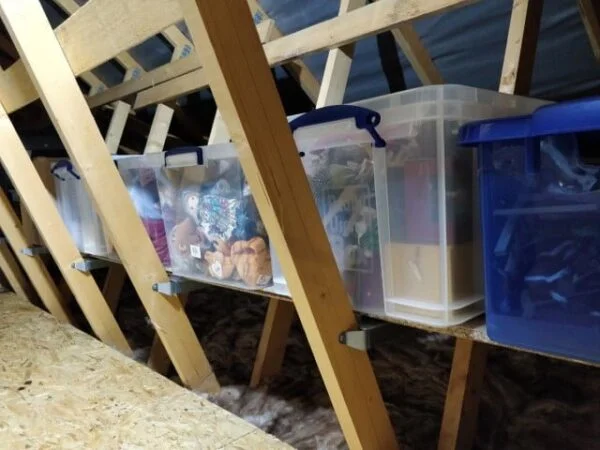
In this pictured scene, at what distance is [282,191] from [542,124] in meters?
0.42

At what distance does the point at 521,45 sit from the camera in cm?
126

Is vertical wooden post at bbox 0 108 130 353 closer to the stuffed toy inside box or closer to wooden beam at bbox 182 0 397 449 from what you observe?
the stuffed toy inside box

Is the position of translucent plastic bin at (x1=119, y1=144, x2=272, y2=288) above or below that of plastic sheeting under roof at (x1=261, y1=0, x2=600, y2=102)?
below

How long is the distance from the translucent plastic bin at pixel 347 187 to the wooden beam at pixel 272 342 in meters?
1.00

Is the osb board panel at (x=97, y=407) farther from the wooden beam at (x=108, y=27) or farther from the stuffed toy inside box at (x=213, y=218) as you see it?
the wooden beam at (x=108, y=27)

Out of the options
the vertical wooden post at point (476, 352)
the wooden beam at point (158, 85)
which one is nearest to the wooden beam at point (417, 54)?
the vertical wooden post at point (476, 352)

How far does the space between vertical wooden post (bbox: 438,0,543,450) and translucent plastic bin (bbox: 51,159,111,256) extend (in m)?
1.39

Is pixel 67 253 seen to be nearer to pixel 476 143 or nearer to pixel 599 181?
pixel 476 143

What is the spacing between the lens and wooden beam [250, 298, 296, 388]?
2.06 meters

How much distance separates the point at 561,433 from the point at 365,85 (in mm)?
1377

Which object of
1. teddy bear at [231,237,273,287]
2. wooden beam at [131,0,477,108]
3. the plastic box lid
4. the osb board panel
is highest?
wooden beam at [131,0,477,108]

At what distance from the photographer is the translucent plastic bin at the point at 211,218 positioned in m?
1.33

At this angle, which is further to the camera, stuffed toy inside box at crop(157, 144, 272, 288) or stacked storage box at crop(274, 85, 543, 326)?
stuffed toy inside box at crop(157, 144, 272, 288)

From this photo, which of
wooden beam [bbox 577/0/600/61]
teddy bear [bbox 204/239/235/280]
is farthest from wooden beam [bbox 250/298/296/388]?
wooden beam [bbox 577/0/600/61]
